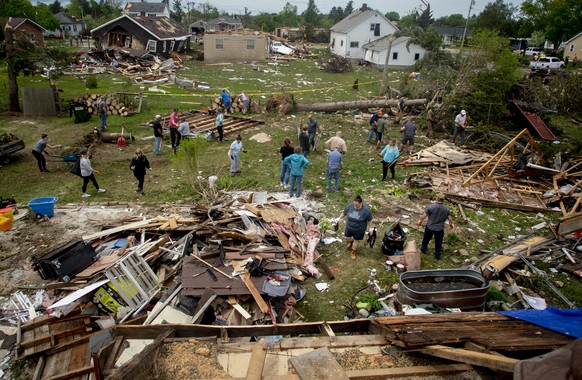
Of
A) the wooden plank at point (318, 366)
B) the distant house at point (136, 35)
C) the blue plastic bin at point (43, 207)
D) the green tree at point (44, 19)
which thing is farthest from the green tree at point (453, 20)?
the wooden plank at point (318, 366)

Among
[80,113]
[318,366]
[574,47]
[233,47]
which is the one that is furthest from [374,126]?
[574,47]

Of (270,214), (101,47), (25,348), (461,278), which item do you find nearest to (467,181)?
(461,278)

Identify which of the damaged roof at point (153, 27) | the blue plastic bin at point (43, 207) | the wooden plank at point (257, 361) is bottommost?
the blue plastic bin at point (43, 207)

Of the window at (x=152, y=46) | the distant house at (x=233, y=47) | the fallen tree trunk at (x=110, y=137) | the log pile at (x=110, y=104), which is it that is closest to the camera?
the fallen tree trunk at (x=110, y=137)

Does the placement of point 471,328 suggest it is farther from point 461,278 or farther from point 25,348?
point 25,348

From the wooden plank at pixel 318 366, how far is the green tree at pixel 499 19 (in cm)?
5536

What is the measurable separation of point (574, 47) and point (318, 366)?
177 feet

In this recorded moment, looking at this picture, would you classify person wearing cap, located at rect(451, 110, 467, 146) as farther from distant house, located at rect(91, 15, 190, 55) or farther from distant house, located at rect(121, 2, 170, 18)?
distant house, located at rect(121, 2, 170, 18)

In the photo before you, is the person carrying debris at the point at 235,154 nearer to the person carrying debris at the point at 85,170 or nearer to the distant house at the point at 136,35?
the person carrying debris at the point at 85,170

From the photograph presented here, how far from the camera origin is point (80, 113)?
1620 centimetres

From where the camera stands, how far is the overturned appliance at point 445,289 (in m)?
5.79

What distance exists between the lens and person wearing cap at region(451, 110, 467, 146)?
14060 mm

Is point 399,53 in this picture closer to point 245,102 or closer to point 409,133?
point 245,102

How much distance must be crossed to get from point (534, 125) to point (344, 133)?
8271 millimetres
